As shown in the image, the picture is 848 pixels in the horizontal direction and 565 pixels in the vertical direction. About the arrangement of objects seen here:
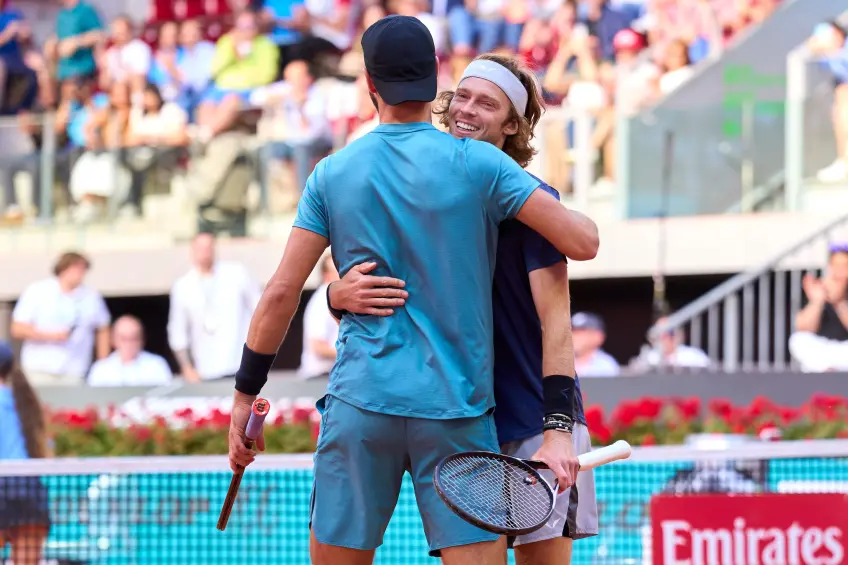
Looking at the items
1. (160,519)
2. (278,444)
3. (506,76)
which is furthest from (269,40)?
(506,76)

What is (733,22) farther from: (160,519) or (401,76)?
(401,76)

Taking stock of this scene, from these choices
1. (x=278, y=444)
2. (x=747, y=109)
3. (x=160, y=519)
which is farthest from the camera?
(x=747, y=109)

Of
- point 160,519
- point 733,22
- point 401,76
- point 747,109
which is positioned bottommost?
point 160,519

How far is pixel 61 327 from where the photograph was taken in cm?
1262

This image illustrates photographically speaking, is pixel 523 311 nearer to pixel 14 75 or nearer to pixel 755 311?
pixel 755 311

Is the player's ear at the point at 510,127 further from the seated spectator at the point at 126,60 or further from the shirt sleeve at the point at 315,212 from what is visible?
the seated spectator at the point at 126,60

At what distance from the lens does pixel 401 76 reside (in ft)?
12.5

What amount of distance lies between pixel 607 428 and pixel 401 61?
4.61 m

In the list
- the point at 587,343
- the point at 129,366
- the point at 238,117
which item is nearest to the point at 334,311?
the point at 587,343

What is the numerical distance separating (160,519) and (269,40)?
424 inches

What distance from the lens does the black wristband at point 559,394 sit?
151 inches

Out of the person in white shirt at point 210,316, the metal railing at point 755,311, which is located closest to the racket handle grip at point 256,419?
the metal railing at point 755,311

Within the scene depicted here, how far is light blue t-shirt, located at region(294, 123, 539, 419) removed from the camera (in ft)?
12.3

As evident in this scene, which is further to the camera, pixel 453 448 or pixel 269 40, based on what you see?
pixel 269 40
